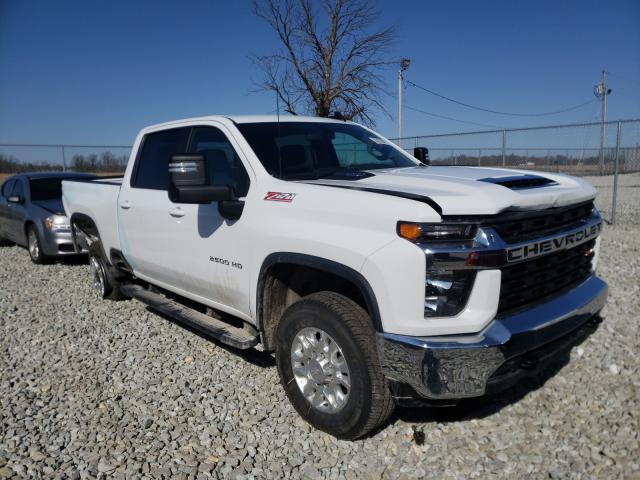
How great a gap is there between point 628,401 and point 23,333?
5398mm

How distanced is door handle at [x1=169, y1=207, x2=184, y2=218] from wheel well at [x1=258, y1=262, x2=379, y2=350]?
114cm

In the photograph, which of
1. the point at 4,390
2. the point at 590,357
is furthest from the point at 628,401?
the point at 4,390

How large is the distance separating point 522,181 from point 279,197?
1467 mm

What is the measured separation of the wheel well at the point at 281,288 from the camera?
10.6 ft

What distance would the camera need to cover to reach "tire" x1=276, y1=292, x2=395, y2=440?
2.70m

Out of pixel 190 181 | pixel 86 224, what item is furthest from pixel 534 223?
pixel 86 224

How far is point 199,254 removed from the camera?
386 cm

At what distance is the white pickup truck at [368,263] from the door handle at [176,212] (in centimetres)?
2

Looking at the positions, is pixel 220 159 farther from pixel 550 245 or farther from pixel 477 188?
pixel 550 245

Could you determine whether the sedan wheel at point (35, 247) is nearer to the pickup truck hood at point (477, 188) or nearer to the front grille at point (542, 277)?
the pickup truck hood at point (477, 188)

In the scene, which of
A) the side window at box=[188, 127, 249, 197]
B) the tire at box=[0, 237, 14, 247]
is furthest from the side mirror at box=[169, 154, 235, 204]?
the tire at box=[0, 237, 14, 247]

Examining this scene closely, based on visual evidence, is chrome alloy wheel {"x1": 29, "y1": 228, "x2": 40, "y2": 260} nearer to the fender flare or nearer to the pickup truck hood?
the fender flare

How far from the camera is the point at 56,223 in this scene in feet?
26.6

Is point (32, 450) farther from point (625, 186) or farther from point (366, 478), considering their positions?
point (625, 186)
